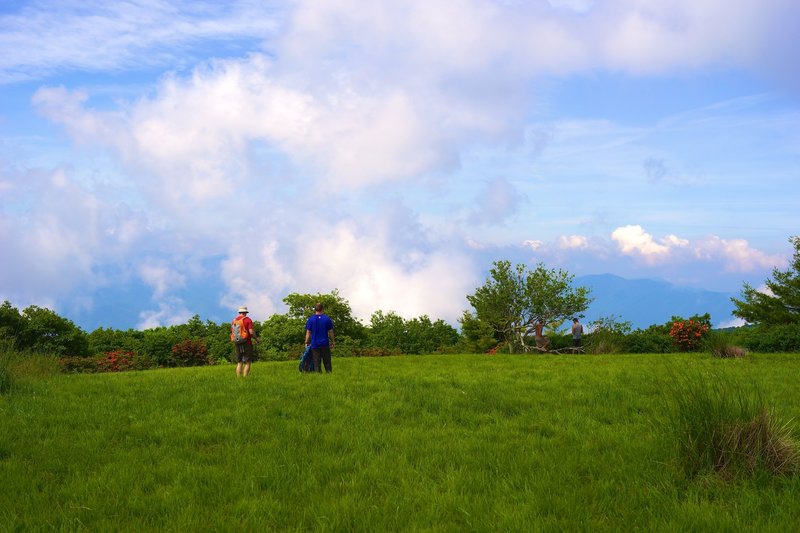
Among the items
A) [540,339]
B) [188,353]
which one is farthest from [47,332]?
[540,339]

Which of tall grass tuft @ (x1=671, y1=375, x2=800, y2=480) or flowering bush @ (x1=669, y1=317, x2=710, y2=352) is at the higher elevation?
flowering bush @ (x1=669, y1=317, x2=710, y2=352)

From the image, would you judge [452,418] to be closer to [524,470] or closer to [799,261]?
[524,470]

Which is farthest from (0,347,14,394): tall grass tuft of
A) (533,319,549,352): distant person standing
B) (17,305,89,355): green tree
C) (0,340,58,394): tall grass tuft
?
(533,319,549,352): distant person standing

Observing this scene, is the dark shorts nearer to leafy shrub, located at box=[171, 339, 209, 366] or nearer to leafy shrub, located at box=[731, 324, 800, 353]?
leafy shrub, located at box=[171, 339, 209, 366]

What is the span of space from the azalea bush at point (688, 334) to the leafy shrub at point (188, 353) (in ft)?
96.3

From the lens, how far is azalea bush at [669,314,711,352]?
3294 cm

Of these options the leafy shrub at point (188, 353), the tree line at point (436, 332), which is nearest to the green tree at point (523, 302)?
the tree line at point (436, 332)

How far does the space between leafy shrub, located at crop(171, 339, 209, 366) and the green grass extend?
2646cm

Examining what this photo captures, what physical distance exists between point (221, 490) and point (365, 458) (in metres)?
2.03

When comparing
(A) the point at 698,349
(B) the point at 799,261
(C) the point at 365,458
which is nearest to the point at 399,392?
(C) the point at 365,458

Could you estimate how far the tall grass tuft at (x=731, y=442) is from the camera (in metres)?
6.73

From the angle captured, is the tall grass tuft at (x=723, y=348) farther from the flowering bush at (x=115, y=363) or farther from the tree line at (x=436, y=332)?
the flowering bush at (x=115, y=363)

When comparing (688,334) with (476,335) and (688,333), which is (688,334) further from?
(476,335)

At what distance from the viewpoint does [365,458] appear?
8109mm
